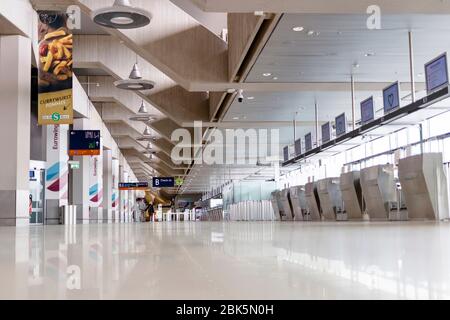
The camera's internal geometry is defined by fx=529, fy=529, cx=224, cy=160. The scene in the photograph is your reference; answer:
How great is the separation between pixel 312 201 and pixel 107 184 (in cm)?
1942

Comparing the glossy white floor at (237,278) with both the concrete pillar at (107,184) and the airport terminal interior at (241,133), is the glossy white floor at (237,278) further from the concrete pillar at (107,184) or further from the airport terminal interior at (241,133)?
the concrete pillar at (107,184)

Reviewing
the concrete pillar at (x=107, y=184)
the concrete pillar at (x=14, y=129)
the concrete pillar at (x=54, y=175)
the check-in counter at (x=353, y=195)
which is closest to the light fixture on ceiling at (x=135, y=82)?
the concrete pillar at (x=14, y=129)

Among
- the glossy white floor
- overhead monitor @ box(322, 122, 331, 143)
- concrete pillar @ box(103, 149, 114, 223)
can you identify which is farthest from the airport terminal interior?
concrete pillar @ box(103, 149, 114, 223)

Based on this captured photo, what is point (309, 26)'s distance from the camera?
34.1ft

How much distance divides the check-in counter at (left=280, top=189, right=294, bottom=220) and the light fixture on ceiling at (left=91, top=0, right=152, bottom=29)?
1534 cm

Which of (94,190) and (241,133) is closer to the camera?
(241,133)

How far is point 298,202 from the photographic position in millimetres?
22531

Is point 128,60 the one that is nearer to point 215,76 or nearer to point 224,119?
point 224,119

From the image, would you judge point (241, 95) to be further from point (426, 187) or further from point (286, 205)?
point (286, 205)

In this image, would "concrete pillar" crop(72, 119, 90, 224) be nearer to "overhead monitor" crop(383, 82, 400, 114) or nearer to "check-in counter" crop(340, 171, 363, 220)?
"check-in counter" crop(340, 171, 363, 220)

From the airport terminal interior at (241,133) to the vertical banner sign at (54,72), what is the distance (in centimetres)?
4

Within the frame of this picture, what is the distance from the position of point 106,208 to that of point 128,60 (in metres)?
17.7

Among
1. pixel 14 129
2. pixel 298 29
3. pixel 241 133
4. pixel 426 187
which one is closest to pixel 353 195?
pixel 426 187
